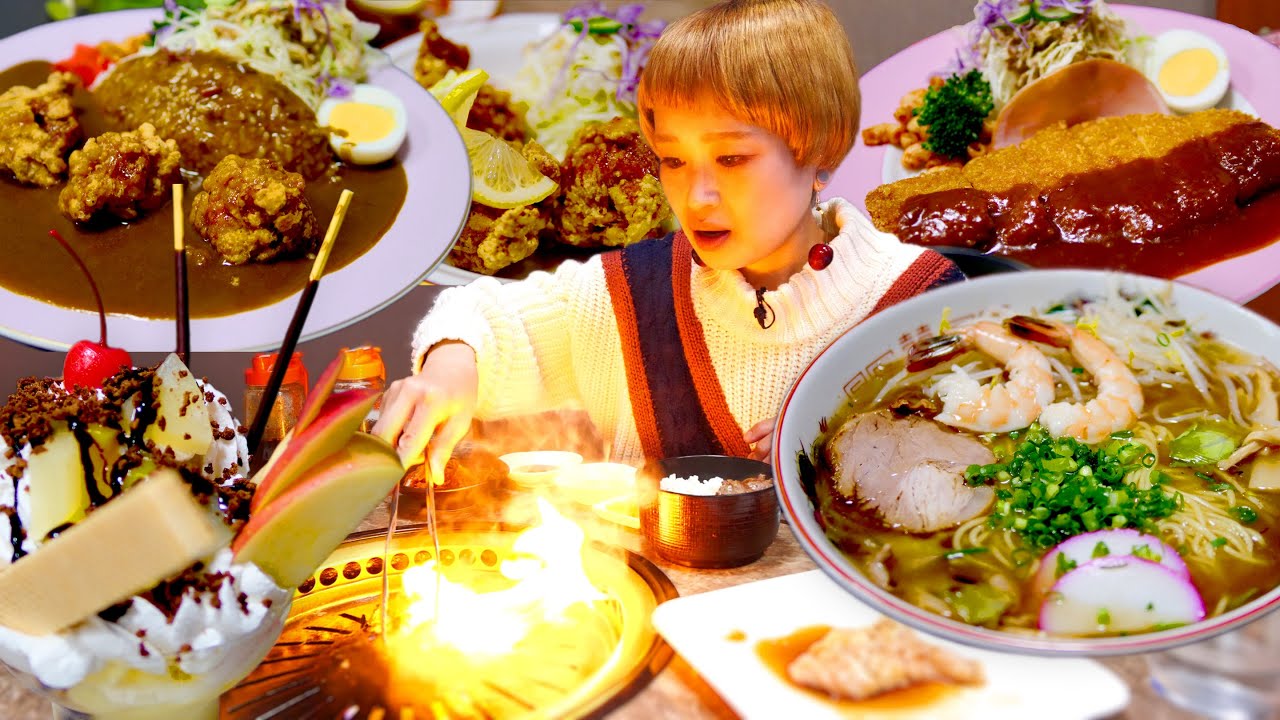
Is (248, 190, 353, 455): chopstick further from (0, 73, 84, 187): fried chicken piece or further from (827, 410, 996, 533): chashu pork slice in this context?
(0, 73, 84, 187): fried chicken piece

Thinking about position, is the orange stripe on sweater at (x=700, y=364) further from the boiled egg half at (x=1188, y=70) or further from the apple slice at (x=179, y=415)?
the boiled egg half at (x=1188, y=70)

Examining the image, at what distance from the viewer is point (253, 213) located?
1995 mm

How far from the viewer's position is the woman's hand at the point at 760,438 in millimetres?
1782

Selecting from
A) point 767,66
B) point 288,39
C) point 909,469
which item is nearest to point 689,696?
point 909,469

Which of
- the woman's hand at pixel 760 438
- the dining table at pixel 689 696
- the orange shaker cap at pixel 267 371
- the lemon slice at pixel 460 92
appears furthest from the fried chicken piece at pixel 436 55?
the dining table at pixel 689 696

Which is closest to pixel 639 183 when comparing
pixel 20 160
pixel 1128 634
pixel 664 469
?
pixel 664 469

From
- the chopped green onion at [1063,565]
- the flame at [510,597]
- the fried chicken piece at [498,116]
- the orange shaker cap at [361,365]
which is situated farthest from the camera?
the fried chicken piece at [498,116]

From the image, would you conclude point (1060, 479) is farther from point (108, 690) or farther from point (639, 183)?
point (108, 690)

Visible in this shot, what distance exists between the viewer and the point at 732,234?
5.31 ft

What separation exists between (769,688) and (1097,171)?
127 cm

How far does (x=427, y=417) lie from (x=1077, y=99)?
1404mm

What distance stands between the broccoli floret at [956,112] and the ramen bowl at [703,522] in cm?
80

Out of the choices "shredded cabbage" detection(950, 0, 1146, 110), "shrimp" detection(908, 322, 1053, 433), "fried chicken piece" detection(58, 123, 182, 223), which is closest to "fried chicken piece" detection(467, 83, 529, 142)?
"fried chicken piece" detection(58, 123, 182, 223)

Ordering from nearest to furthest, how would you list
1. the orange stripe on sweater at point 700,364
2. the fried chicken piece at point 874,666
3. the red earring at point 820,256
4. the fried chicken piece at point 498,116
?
the fried chicken piece at point 874,666 < the red earring at point 820,256 < the orange stripe on sweater at point 700,364 < the fried chicken piece at point 498,116
